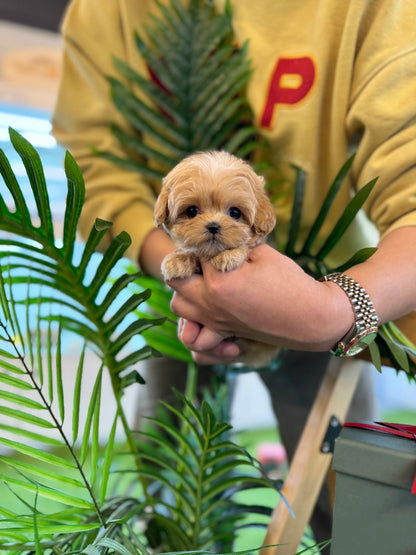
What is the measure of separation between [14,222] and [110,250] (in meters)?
0.13

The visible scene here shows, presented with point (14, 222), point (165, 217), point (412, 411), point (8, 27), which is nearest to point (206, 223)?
point (165, 217)

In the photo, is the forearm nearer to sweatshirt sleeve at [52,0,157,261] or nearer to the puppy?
the puppy

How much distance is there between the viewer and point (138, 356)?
749mm

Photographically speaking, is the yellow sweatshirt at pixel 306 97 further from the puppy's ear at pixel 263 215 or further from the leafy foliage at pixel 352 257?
the puppy's ear at pixel 263 215

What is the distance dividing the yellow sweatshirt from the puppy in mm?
239

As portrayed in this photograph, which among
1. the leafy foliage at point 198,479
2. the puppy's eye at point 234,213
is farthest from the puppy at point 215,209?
Answer: the leafy foliage at point 198,479

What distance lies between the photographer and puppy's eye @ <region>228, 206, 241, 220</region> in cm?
60

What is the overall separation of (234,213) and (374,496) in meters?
0.36

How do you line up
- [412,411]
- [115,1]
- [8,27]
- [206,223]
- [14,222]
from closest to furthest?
[206,223]
[14,222]
[115,1]
[8,27]
[412,411]

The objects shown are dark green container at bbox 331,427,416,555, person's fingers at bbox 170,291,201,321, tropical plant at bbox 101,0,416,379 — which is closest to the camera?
dark green container at bbox 331,427,416,555

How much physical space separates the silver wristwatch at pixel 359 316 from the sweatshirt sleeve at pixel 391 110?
141mm

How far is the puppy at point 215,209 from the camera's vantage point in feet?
1.89

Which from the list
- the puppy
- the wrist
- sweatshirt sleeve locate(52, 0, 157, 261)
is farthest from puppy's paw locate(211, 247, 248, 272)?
sweatshirt sleeve locate(52, 0, 157, 261)

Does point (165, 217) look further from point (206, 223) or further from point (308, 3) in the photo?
point (308, 3)
